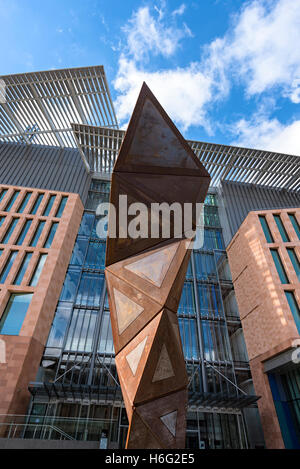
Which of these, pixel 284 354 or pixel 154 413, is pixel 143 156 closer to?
pixel 154 413

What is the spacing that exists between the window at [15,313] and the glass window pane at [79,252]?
19.9ft

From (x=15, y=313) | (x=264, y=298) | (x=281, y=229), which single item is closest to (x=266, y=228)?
(x=281, y=229)

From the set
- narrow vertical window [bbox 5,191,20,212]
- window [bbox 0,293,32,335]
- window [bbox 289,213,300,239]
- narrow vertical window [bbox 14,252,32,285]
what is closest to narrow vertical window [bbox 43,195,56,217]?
narrow vertical window [bbox 5,191,20,212]

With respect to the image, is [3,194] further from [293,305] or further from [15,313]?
[293,305]

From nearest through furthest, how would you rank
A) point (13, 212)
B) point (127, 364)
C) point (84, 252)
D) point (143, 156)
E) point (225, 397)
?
point (127, 364)
point (143, 156)
point (225, 397)
point (13, 212)
point (84, 252)

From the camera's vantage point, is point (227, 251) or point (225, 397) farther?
point (227, 251)

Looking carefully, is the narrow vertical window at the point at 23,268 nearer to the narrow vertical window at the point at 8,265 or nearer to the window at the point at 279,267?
the narrow vertical window at the point at 8,265

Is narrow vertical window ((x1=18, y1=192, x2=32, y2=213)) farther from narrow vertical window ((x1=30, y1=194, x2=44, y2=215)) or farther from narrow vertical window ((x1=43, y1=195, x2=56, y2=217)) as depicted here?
narrow vertical window ((x1=43, y1=195, x2=56, y2=217))

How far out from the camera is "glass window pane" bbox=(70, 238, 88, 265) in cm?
2501

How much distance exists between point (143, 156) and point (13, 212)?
72.6ft

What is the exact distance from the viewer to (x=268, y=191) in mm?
32812

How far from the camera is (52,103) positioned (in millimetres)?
28609

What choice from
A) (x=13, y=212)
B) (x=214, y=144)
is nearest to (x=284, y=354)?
(x=214, y=144)
